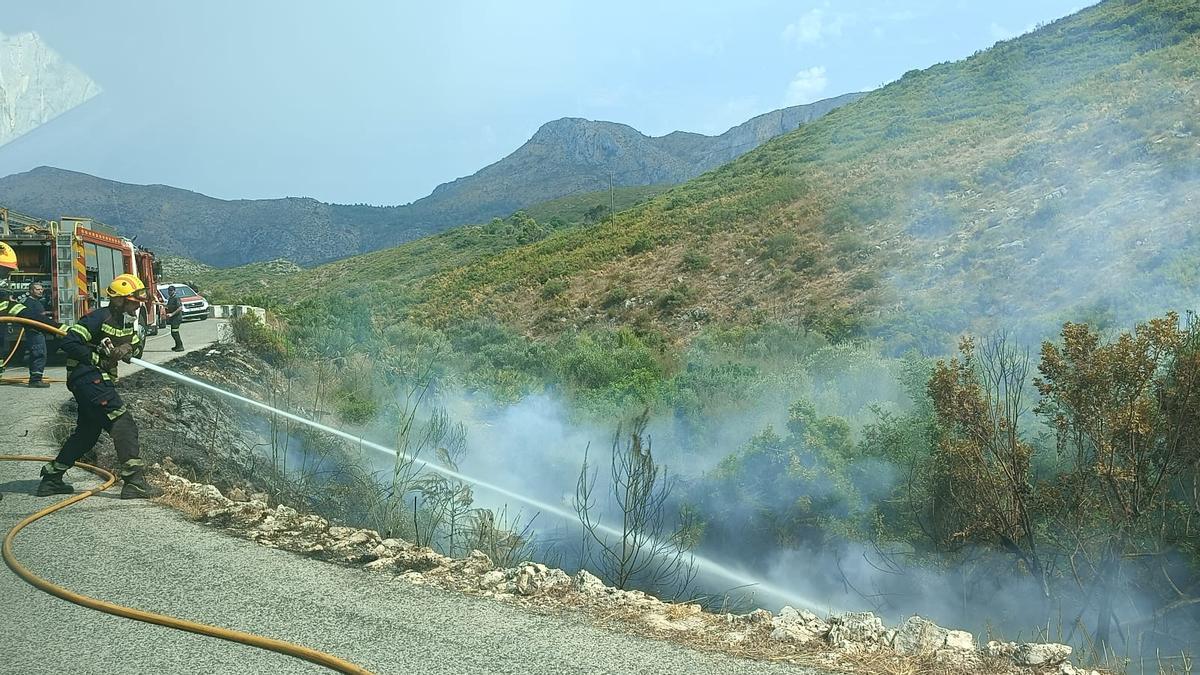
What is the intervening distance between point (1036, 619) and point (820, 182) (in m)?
32.2

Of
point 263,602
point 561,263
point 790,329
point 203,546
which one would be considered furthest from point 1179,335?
point 561,263

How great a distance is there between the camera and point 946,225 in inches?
1147

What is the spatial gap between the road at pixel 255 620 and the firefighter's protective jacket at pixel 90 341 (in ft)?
4.26

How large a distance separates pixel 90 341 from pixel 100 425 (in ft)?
2.46

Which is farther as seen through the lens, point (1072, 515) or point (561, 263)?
point (561, 263)

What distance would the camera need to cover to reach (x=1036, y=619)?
8641 mm

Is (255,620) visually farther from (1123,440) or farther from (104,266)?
(104,266)

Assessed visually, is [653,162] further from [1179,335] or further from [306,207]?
[1179,335]

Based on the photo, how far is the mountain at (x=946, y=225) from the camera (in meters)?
22.0

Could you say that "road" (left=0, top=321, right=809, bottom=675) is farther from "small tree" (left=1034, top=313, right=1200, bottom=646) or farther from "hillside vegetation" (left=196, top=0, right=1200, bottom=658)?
"small tree" (left=1034, top=313, right=1200, bottom=646)

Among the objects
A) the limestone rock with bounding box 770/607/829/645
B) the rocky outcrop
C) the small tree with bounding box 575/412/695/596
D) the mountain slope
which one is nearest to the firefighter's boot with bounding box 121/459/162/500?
the rocky outcrop

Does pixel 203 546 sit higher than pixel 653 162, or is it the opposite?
pixel 653 162

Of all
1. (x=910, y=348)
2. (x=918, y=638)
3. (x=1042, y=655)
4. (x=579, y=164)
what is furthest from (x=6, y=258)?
(x=579, y=164)

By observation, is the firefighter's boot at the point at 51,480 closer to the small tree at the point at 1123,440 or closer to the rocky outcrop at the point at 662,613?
the rocky outcrop at the point at 662,613
